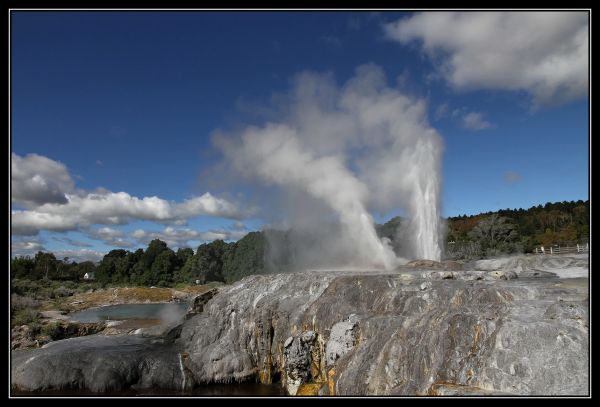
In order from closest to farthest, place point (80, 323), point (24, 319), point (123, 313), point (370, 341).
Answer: point (370, 341)
point (24, 319)
point (80, 323)
point (123, 313)

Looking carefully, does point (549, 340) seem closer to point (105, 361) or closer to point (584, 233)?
point (105, 361)

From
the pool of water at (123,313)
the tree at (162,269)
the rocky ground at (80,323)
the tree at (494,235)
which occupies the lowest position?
the pool of water at (123,313)

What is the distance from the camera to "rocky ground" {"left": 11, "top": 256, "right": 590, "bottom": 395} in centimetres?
891

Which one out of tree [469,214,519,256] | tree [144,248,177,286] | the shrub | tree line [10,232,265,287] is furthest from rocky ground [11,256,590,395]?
tree [144,248,177,286]

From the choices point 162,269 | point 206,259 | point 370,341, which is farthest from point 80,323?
point 162,269

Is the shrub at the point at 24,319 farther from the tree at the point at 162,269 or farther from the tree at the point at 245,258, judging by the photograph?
the tree at the point at 162,269

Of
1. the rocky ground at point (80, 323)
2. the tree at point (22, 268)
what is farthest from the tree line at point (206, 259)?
the rocky ground at point (80, 323)

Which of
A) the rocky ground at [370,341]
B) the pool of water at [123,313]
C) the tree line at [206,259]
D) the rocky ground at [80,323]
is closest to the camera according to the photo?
the rocky ground at [370,341]

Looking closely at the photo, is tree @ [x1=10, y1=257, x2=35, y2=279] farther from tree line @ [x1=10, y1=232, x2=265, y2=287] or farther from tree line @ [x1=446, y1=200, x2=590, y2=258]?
tree line @ [x1=446, y1=200, x2=590, y2=258]

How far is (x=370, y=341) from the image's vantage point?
39.5 feet

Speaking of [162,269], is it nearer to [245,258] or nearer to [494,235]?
[245,258]

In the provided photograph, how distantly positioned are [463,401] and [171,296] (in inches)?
2407

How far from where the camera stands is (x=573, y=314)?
376 inches

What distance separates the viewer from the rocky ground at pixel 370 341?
8.91 meters
